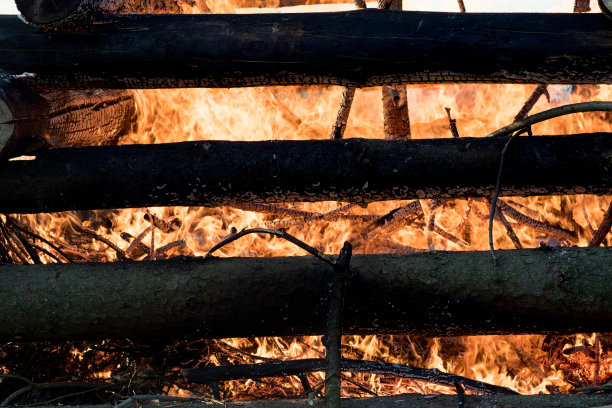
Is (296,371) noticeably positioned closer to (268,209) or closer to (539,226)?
(268,209)

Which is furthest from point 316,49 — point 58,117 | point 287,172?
point 58,117

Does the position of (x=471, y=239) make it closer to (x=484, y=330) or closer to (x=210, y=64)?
(x=484, y=330)

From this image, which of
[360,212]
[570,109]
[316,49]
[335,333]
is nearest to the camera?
[335,333]

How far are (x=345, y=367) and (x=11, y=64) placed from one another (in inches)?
72.8

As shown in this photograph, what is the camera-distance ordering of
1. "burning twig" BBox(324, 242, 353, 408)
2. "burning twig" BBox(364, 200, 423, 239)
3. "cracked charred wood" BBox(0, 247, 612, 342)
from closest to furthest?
"burning twig" BBox(324, 242, 353, 408) → "cracked charred wood" BBox(0, 247, 612, 342) → "burning twig" BBox(364, 200, 423, 239)

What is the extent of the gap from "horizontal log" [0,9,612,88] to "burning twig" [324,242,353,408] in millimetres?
814

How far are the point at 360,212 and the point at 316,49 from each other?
2373 mm

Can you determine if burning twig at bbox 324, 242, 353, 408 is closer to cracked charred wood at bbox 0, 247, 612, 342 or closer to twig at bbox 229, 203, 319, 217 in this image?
cracked charred wood at bbox 0, 247, 612, 342

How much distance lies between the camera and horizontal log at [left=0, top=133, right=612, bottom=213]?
205 cm

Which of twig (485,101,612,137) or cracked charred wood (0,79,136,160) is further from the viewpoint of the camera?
cracked charred wood (0,79,136,160)

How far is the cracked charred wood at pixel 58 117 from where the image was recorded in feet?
6.52

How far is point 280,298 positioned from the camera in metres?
1.89

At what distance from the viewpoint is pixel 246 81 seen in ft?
6.94

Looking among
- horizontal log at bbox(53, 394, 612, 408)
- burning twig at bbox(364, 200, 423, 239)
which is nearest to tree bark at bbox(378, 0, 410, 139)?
→ burning twig at bbox(364, 200, 423, 239)
